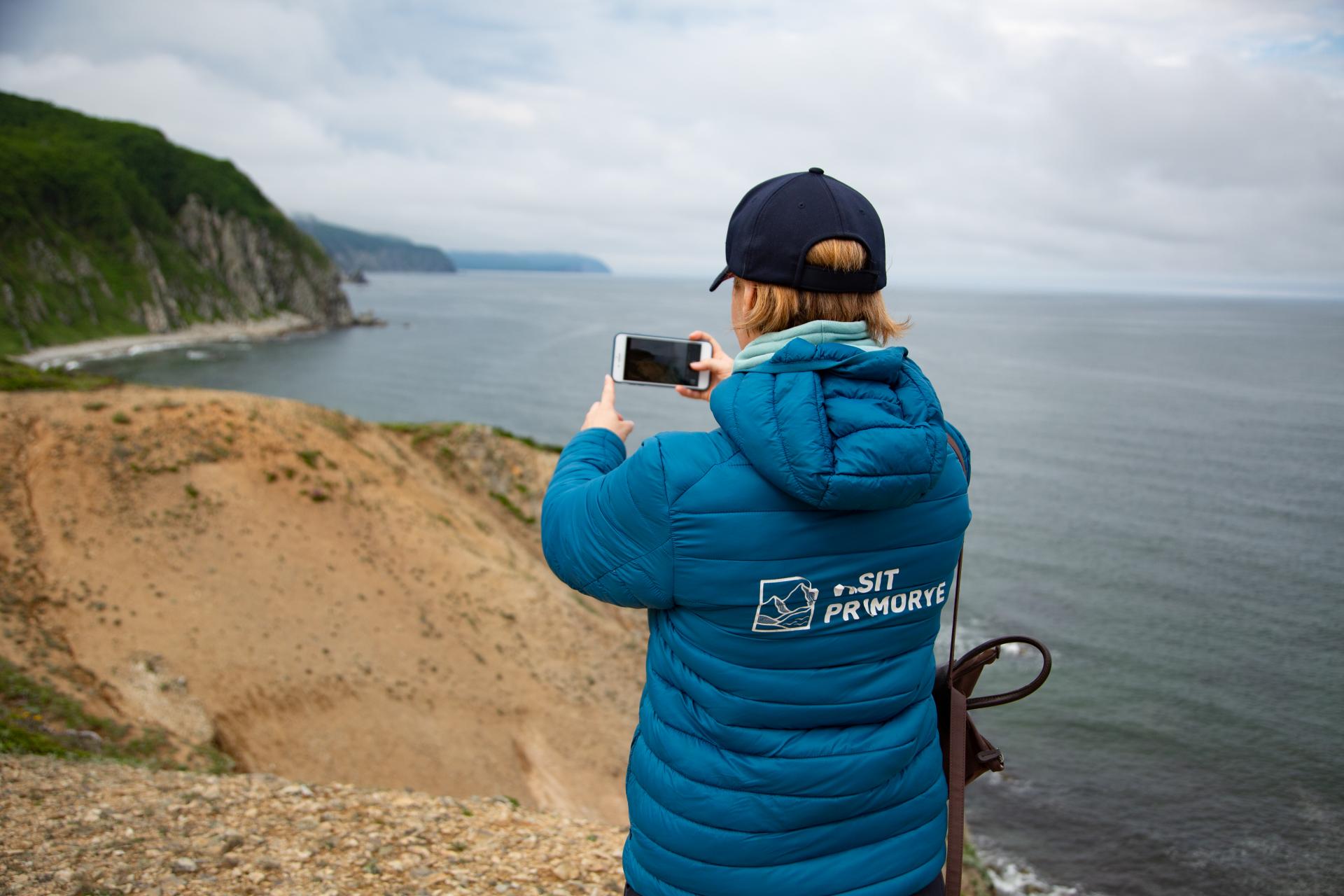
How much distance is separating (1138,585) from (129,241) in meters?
124

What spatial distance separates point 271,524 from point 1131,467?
50.3 metres

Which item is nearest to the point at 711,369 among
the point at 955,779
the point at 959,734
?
the point at 959,734

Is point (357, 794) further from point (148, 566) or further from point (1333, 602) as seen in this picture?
point (1333, 602)

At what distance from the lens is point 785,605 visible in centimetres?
225

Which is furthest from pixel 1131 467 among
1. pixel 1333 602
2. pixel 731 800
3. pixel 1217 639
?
pixel 731 800

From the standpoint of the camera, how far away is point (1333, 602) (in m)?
34.2

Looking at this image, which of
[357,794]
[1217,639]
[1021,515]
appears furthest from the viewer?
[1021,515]

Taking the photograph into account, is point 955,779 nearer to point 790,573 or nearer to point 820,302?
point 790,573

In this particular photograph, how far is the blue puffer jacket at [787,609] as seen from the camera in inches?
84.9

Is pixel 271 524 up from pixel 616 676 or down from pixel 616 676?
up

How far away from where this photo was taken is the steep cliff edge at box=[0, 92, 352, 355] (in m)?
102

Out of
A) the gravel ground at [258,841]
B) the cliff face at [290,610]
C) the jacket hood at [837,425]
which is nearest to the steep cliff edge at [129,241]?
the cliff face at [290,610]

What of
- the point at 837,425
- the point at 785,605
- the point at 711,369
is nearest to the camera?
the point at 837,425

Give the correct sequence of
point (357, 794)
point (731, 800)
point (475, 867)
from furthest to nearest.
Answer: point (357, 794) → point (475, 867) → point (731, 800)
